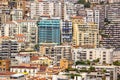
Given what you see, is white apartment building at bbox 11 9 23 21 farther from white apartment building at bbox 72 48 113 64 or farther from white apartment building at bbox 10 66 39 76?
white apartment building at bbox 10 66 39 76

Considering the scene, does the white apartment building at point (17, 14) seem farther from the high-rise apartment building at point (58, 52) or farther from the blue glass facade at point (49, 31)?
the high-rise apartment building at point (58, 52)

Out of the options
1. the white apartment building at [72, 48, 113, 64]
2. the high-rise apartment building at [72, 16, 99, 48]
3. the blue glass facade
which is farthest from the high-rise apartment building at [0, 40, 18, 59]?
the blue glass facade

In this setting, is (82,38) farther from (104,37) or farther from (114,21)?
(114,21)

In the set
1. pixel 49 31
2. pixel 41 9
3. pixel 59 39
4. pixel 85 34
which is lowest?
pixel 59 39

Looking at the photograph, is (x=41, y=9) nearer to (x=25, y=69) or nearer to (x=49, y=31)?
(x=49, y=31)

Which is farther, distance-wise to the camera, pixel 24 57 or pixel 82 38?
pixel 82 38

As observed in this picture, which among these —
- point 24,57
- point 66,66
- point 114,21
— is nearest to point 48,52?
point 24,57

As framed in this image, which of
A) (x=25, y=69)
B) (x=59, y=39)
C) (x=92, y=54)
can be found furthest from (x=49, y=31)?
(x=25, y=69)
